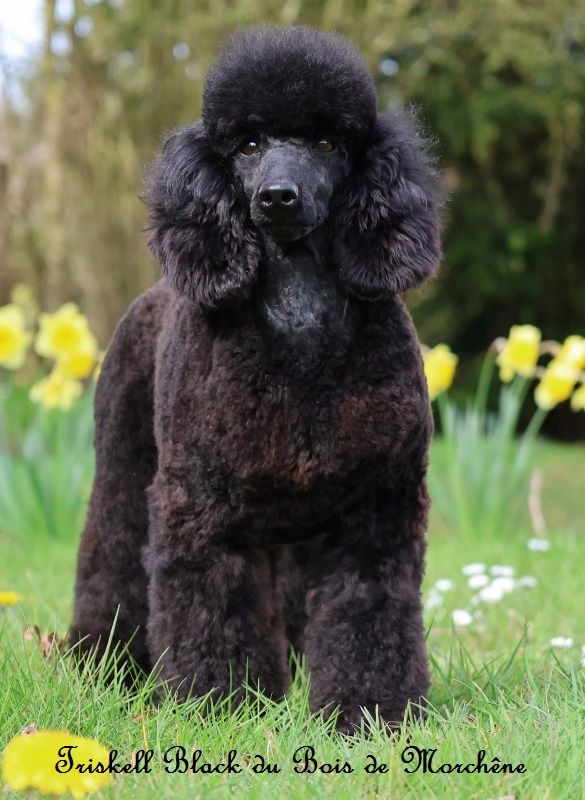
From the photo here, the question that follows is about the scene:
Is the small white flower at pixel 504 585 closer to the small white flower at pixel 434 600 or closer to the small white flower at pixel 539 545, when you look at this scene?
the small white flower at pixel 434 600

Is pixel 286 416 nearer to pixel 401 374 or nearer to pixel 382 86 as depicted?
pixel 401 374

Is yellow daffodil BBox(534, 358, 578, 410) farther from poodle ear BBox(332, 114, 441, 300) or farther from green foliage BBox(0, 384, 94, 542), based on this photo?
poodle ear BBox(332, 114, 441, 300)

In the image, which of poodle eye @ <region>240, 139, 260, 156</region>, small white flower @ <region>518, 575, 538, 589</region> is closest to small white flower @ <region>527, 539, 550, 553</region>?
small white flower @ <region>518, 575, 538, 589</region>

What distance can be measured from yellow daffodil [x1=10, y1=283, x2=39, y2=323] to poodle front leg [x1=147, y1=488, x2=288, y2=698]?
804 cm

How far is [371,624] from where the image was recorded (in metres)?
2.45

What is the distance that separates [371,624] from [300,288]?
0.80 metres

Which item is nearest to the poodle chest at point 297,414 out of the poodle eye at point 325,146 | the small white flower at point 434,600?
the poodle eye at point 325,146

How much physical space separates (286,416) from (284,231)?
1.34ft

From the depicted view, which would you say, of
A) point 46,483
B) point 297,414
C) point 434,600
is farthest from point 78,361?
point 297,414

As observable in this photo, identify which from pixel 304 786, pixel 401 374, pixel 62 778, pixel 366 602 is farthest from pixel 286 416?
pixel 62 778

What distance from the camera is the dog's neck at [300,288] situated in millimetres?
2410

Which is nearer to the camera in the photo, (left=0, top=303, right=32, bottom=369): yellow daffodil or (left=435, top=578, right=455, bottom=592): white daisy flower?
(left=435, top=578, right=455, bottom=592): white daisy flower

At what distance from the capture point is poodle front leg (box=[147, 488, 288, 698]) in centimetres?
245

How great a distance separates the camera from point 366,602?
2447 millimetres
